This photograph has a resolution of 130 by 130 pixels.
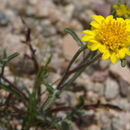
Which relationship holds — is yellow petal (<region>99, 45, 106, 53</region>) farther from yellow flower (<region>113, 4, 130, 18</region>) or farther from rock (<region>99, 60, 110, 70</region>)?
rock (<region>99, 60, 110, 70</region>)

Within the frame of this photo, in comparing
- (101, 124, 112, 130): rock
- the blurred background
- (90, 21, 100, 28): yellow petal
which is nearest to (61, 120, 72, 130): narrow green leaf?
the blurred background

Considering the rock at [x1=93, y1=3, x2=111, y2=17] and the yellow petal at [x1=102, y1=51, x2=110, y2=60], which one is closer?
the yellow petal at [x1=102, y1=51, x2=110, y2=60]

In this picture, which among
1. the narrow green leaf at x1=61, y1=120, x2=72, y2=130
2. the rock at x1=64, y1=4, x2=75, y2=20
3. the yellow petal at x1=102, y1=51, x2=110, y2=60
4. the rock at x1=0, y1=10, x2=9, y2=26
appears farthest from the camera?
the rock at x1=64, y1=4, x2=75, y2=20

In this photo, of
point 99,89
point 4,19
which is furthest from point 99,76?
point 4,19

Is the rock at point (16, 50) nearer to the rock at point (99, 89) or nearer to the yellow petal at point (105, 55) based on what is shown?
the rock at point (99, 89)

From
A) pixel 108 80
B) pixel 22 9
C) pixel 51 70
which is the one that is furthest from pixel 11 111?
pixel 22 9
